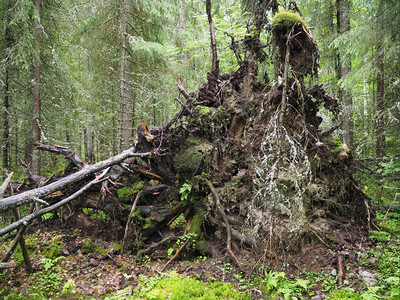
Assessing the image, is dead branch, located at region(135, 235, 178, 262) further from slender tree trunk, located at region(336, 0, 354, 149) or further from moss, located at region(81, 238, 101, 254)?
slender tree trunk, located at region(336, 0, 354, 149)

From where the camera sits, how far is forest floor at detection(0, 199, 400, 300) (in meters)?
3.36

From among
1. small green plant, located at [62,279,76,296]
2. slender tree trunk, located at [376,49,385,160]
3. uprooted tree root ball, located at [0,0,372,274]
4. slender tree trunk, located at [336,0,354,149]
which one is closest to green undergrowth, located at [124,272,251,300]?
uprooted tree root ball, located at [0,0,372,274]

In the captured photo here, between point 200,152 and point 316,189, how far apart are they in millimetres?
2673

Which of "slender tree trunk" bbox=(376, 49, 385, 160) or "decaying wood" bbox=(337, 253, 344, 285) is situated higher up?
"slender tree trunk" bbox=(376, 49, 385, 160)

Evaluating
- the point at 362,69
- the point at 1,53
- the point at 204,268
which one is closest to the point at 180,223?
the point at 204,268

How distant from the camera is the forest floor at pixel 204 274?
336 cm

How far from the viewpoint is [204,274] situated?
13.5ft

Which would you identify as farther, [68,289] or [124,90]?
[124,90]

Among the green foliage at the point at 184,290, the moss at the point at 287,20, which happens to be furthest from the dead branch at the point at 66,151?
the moss at the point at 287,20

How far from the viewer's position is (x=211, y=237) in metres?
5.17

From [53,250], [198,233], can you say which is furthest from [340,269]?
[53,250]

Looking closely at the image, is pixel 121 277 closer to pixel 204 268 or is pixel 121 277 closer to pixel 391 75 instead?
pixel 204 268

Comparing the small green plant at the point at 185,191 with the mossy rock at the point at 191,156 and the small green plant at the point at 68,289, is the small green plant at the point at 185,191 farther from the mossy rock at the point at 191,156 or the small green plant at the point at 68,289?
the small green plant at the point at 68,289

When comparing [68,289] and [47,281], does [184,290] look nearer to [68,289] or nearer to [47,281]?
[68,289]
